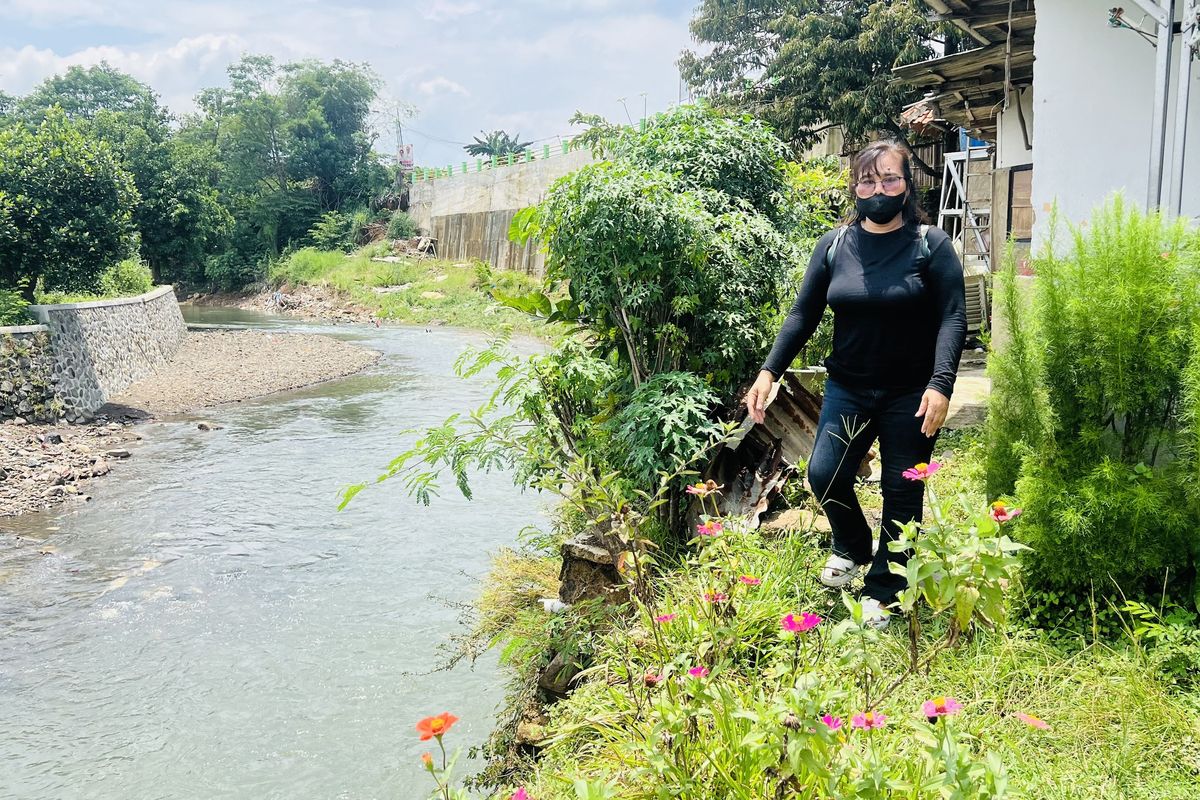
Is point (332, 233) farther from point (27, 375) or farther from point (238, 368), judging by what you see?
point (27, 375)

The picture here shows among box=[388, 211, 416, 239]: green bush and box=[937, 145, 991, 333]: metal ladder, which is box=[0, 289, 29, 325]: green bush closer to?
box=[937, 145, 991, 333]: metal ladder

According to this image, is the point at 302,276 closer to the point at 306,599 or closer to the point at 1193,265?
the point at 306,599

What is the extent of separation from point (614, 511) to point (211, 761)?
9.42 ft

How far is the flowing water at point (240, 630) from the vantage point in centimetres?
452

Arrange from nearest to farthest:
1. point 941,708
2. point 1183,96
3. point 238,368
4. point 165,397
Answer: point 941,708
point 1183,96
point 165,397
point 238,368

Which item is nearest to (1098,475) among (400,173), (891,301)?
(891,301)

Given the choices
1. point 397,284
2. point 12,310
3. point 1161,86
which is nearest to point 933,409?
point 1161,86

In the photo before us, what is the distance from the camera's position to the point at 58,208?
1285cm

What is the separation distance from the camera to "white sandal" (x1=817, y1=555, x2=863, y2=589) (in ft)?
11.0

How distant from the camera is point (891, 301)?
2936 millimetres

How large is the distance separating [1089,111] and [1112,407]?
8.45 feet

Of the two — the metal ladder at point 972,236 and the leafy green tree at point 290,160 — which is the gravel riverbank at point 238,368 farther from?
the leafy green tree at point 290,160

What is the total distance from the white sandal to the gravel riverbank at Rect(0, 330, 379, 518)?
8.29 m

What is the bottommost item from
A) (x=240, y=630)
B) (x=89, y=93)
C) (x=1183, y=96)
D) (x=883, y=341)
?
(x=240, y=630)
